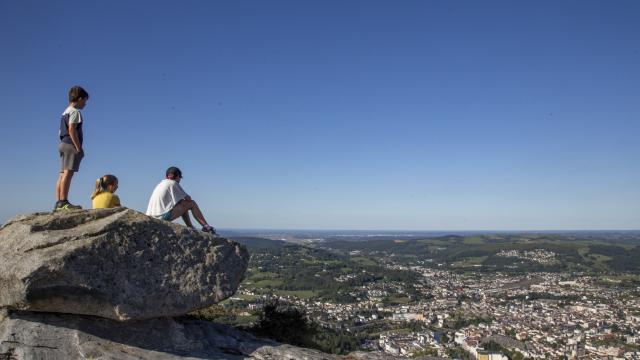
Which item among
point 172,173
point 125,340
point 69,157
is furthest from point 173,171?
point 125,340

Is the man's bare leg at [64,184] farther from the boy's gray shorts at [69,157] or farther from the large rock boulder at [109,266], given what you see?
the large rock boulder at [109,266]

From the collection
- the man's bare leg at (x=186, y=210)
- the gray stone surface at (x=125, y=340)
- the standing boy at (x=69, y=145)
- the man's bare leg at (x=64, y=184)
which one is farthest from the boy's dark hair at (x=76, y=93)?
the gray stone surface at (x=125, y=340)

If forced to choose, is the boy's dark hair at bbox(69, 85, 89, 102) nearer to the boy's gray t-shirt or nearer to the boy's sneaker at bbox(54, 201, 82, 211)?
the boy's gray t-shirt

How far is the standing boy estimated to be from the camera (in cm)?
813

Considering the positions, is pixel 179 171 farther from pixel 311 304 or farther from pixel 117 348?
pixel 311 304

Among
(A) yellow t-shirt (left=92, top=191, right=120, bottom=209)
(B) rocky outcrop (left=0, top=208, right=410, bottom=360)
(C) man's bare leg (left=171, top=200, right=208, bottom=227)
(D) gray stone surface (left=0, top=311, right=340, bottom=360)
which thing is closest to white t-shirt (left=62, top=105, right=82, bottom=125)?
(A) yellow t-shirt (left=92, top=191, right=120, bottom=209)

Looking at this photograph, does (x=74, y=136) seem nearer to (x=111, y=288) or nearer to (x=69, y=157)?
(x=69, y=157)

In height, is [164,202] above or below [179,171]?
below

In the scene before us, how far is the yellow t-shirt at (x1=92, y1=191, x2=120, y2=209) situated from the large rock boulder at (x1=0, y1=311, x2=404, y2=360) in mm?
2374

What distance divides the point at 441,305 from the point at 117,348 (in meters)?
73.0


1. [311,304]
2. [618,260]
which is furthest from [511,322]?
[618,260]

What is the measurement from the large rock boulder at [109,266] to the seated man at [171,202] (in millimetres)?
1183

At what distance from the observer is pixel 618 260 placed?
128m

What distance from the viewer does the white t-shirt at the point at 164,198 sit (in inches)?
356
